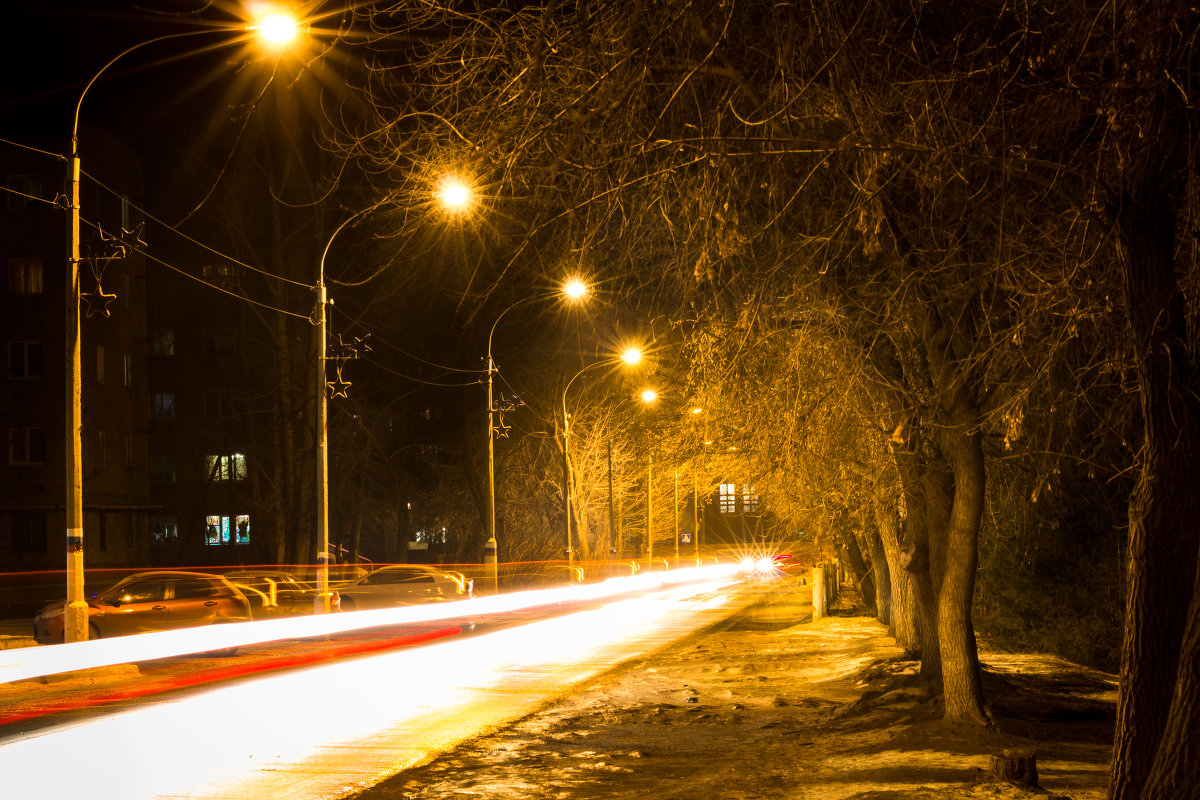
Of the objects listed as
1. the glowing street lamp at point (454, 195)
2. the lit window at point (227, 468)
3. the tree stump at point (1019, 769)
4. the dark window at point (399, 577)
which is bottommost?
the dark window at point (399, 577)

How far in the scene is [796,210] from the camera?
11195 millimetres

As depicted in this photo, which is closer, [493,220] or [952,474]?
[493,220]

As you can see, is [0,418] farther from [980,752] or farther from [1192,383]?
[1192,383]

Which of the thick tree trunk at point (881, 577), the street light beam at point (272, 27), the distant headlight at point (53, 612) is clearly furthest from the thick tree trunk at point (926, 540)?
the distant headlight at point (53, 612)

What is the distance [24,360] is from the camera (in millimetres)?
45312

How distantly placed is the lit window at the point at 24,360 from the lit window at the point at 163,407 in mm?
19359

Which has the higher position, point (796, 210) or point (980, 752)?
point (796, 210)

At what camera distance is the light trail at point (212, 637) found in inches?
596

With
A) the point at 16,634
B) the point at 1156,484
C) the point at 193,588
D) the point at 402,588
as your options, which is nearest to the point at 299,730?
the point at 1156,484

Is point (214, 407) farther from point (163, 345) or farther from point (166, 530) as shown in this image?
point (166, 530)

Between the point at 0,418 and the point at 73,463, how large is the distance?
97.7 feet

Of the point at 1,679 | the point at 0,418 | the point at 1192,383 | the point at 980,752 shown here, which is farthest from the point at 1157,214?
the point at 0,418

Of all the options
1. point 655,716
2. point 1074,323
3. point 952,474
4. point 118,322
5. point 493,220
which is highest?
point 118,322

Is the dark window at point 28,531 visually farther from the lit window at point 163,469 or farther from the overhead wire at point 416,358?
the lit window at point 163,469
